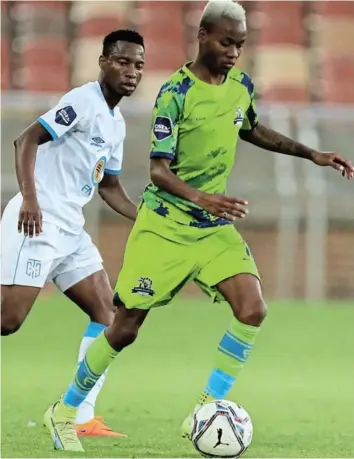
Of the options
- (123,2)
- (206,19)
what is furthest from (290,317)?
(206,19)

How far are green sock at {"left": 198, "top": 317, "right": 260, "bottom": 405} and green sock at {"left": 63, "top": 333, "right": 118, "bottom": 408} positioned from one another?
53 cm

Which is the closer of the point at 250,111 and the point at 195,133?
the point at 195,133

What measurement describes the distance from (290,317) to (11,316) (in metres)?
7.98

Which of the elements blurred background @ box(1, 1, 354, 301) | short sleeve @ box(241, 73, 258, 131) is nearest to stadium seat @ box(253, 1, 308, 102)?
blurred background @ box(1, 1, 354, 301)

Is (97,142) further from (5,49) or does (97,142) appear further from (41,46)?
(41,46)

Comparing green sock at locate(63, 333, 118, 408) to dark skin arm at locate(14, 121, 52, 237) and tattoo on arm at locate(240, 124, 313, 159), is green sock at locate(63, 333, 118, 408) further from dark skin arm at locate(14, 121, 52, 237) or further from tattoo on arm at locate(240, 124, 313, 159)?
tattoo on arm at locate(240, 124, 313, 159)

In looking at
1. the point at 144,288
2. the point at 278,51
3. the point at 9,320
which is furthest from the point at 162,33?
the point at 144,288

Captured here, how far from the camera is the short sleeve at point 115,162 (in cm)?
773

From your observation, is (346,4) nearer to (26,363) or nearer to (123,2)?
(123,2)

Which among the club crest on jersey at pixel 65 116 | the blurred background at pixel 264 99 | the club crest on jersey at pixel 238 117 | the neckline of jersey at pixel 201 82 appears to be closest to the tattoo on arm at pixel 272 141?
the club crest on jersey at pixel 238 117

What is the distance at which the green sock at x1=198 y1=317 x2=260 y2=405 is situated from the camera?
675cm

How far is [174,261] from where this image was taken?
687cm

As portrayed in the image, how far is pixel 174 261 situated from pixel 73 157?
994 millimetres

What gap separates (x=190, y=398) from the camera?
916 cm
